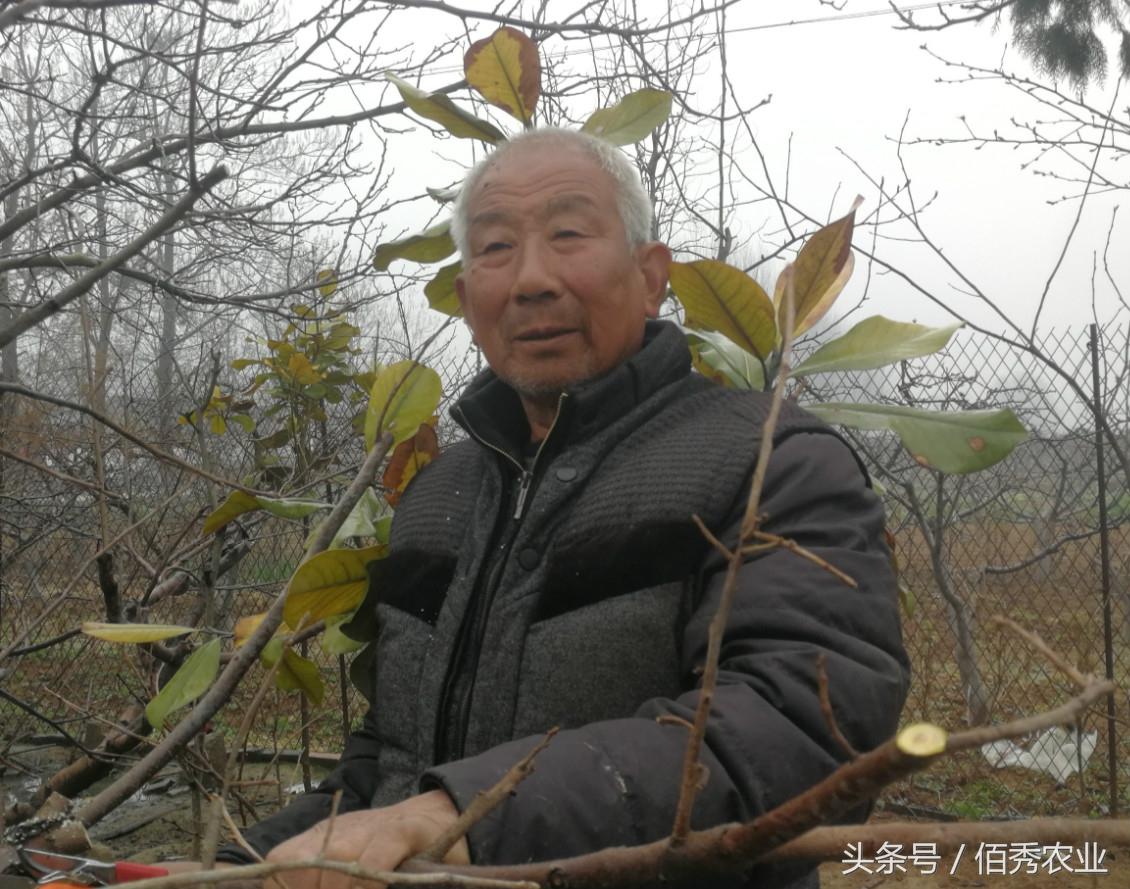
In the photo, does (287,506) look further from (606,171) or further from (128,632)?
(606,171)

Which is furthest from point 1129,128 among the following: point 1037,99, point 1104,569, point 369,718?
A: point 369,718

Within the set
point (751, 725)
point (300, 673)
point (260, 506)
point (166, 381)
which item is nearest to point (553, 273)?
point (260, 506)

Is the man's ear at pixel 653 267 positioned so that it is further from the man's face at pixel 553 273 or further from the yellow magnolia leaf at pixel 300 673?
the yellow magnolia leaf at pixel 300 673

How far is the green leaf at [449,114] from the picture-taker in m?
1.95

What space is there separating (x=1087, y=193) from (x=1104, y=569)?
62.1 inches

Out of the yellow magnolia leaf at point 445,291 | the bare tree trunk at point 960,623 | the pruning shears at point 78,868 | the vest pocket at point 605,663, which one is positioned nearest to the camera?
the pruning shears at point 78,868

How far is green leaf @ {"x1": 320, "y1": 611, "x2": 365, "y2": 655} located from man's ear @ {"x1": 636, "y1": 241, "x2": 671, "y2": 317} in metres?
0.74

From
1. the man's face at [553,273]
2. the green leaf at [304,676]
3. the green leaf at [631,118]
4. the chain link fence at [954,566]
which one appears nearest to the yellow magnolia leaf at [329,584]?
the green leaf at [304,676]

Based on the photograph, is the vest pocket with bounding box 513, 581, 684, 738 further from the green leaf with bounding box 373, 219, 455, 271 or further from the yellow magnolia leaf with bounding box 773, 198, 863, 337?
the green leaf with bounding box 373, 219, 455, 271

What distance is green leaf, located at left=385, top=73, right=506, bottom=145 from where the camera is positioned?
1.95m

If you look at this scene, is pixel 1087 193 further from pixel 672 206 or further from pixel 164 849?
pixel 164 849

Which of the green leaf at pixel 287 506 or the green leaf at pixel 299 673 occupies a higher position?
the green leaf at pixel 287 506

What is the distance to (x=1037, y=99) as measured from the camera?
3.51 meters

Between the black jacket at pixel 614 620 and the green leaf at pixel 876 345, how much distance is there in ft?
0.64
